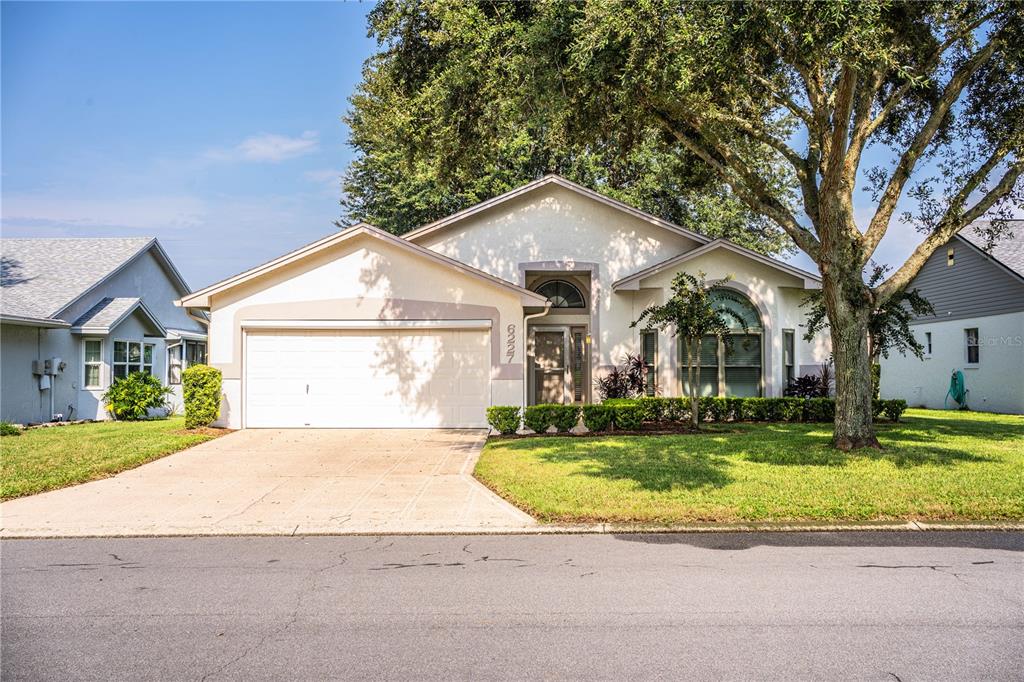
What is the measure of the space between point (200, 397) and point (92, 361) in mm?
7927

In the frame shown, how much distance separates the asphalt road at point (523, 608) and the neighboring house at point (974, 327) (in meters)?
17.3

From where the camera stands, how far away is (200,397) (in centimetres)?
1585

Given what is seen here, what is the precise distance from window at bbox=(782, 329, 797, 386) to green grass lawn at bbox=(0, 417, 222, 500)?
14237mm

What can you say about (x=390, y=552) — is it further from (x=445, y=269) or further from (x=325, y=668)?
(x=445, y=269)

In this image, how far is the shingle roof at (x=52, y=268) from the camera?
65.2 ft

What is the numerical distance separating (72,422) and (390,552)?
676 inches

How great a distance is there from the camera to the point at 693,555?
6.78 metres

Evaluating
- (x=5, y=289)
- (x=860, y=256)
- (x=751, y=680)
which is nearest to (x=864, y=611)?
(x=751, y=680)

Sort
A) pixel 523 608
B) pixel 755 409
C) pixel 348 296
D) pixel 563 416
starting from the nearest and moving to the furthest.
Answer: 1. pixel 523 608
2. pixel 563 416
3. pixel 348 296
4. pixel 755 409

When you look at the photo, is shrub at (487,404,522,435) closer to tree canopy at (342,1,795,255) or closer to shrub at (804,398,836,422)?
tree canopy at (342,1,795,255)

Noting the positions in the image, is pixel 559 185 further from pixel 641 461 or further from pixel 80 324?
pixel 80 324

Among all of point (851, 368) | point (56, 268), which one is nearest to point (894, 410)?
point (851, 368)

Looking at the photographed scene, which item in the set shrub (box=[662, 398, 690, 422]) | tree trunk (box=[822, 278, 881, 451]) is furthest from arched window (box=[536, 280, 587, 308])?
tree trunk (box=[822, 278, 881, 451])

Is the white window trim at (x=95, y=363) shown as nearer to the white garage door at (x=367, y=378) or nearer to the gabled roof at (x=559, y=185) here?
the white garage door at (x=367, y=378)
